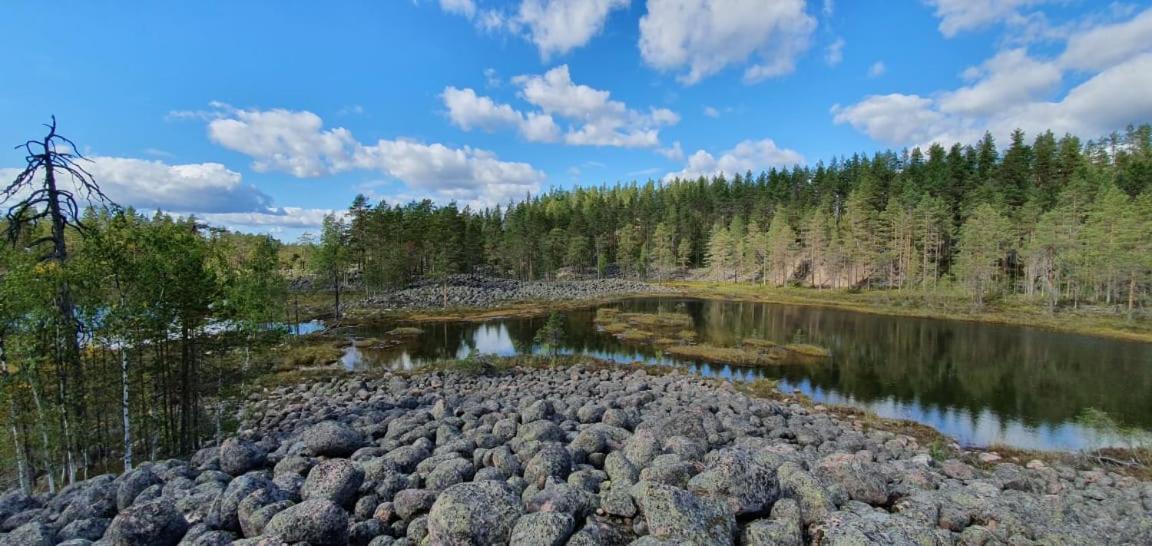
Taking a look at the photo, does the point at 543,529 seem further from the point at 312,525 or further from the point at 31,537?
the point at 31,537

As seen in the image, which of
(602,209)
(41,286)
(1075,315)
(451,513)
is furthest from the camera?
(602,209)

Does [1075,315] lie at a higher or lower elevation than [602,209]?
lower

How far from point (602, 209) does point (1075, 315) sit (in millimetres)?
92421

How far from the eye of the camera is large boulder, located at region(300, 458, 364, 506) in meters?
7.86

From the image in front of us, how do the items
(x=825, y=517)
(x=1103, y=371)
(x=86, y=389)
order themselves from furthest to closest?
(x=1103, y=371)
(x=86, y=389)
(x=825, y=517)

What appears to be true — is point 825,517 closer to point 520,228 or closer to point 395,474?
point 395,474

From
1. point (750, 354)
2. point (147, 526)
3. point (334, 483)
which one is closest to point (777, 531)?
point (334, 483)

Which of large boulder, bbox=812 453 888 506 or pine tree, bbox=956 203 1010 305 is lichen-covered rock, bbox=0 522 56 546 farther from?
pine tree, bbox=956 203 1010 305

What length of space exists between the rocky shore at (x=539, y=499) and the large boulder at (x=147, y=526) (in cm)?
2

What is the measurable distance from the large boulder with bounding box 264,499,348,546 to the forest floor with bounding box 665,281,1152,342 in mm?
67529

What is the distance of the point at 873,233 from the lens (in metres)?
86.9

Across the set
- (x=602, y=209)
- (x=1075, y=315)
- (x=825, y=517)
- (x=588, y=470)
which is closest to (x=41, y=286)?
(x=588, y=470)

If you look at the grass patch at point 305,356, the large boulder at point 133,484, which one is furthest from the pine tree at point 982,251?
the large boulder at point 133,484

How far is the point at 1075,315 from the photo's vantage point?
55406 millimetres
